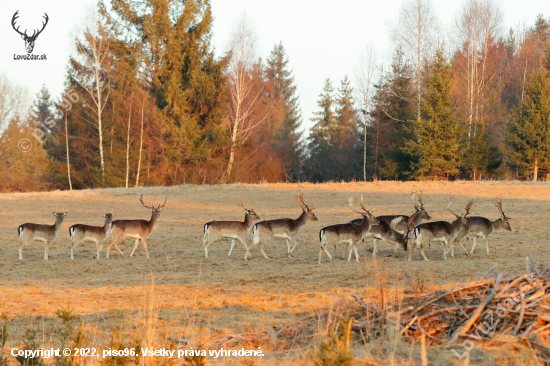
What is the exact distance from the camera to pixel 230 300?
9312 millimetres

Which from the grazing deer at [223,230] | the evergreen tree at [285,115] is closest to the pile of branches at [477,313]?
the grazing deer at [223,230]

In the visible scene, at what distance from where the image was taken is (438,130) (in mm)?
38562

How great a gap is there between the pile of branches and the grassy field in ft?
2.09

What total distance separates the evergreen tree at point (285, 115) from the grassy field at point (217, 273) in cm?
2959

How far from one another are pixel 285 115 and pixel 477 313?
58.2 metres

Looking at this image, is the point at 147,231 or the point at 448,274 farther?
the point at 147,231

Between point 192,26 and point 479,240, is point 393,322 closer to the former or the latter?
point 479,240

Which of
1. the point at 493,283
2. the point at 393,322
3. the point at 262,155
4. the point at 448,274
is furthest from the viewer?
the point at 262,155

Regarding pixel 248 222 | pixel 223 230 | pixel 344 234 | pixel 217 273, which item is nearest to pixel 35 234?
pixel 223 230

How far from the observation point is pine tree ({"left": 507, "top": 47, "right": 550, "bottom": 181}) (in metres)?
37.9

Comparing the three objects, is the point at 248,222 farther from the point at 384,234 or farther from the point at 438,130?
the point at 438,130

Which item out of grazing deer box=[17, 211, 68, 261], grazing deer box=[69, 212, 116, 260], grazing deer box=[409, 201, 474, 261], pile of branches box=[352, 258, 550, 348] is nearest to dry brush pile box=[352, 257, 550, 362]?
pile of branches box=[352, 258, 550, 348]

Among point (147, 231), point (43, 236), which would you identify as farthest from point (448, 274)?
point (43, 236)

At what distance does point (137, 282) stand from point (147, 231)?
4.74 metres
